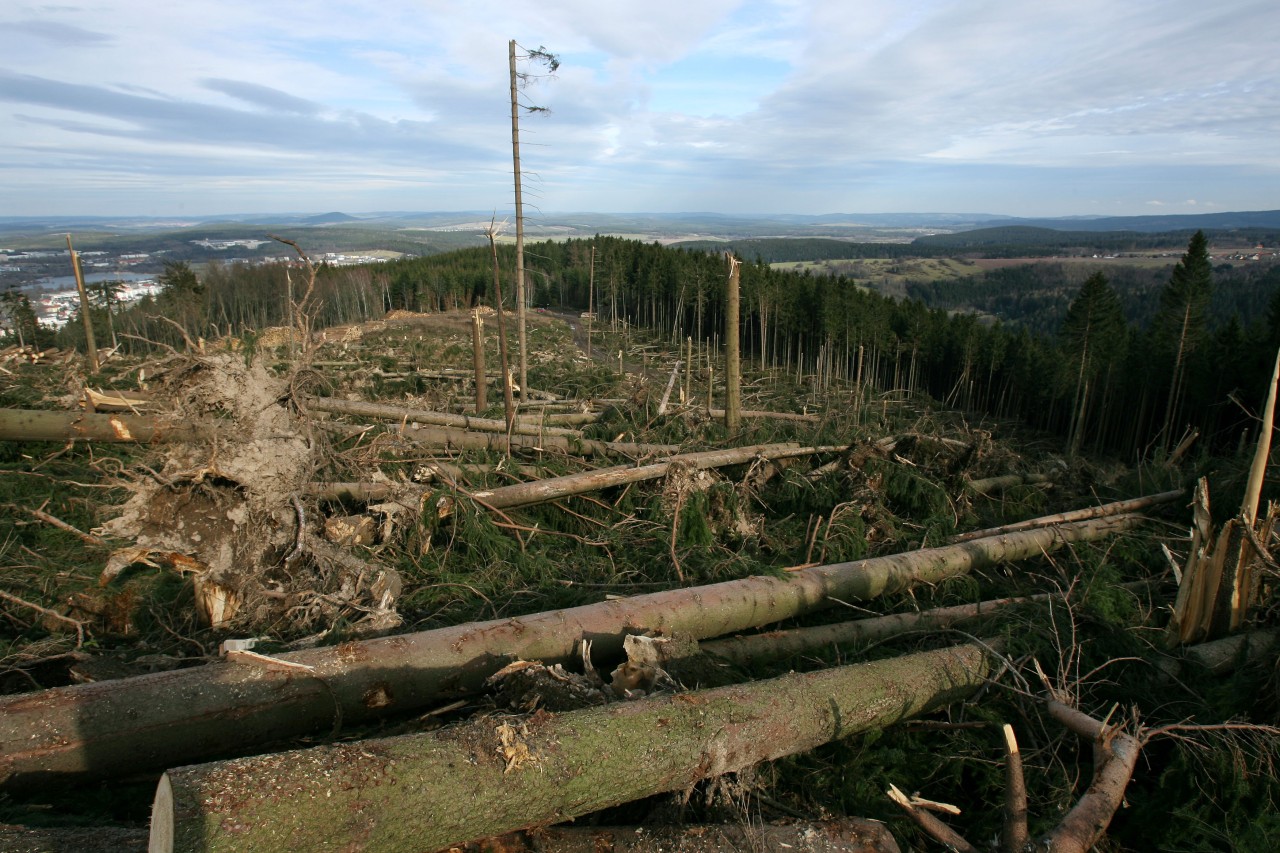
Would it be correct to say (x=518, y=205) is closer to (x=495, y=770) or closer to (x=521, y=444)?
(x=521, y=444)

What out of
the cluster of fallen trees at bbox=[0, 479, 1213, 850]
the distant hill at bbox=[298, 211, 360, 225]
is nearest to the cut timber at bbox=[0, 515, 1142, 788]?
the cluster of fallen trees at bbox=[0, 479, 1213, 850]

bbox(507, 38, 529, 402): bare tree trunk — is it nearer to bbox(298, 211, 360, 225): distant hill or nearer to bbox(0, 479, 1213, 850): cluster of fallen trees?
bbox(0, 479, 1213, 850): cluster of fallen trees

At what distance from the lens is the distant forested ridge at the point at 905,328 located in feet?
75.5

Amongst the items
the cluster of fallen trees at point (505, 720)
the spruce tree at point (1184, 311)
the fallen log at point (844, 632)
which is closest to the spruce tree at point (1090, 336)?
the spruce tree at point (1184, 311)

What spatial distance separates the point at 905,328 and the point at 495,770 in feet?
119

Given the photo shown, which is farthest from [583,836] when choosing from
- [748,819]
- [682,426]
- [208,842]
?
[682,426]

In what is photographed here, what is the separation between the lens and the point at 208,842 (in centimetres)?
209

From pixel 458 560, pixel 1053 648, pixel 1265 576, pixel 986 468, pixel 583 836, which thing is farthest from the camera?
pixel 986 468

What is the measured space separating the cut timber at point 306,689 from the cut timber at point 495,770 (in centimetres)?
93

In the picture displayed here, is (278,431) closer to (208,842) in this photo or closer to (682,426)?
(208,842)

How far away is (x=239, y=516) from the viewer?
499cm

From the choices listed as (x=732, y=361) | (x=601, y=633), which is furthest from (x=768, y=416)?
(x=601, y=633)

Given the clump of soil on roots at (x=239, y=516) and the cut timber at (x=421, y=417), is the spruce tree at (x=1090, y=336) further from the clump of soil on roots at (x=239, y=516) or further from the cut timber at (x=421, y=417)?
the clump of soil on roots at (x=239, y=516)

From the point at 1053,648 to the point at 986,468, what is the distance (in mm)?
6053
